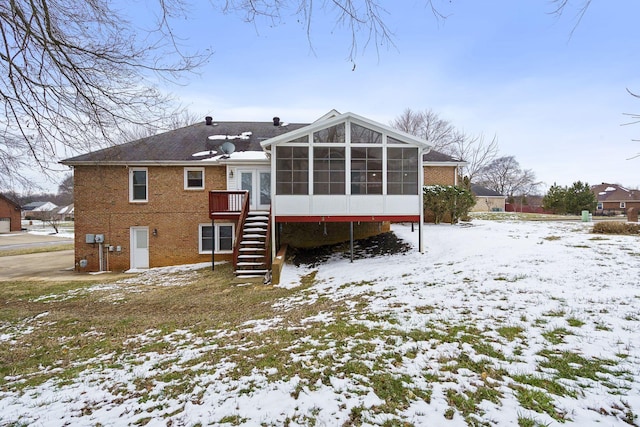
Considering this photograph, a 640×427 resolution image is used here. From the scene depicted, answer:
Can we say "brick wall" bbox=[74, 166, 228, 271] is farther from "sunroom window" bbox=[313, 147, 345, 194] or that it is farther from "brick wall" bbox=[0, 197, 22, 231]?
"brick wall" bbox=[0, 197, 22, 231]

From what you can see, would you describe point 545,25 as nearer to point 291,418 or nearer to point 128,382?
point 291,418

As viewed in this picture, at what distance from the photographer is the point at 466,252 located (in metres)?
9.88

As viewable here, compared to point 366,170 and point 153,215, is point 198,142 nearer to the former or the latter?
point 153,215

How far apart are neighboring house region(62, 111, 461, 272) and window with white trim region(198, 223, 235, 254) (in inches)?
1.8

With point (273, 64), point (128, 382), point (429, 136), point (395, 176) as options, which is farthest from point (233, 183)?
point (429, 136)

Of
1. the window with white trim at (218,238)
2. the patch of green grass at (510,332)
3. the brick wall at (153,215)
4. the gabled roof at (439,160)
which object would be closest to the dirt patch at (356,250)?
the window with white trim at (218,238)

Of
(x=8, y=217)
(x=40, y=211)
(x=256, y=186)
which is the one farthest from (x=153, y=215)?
(x=40, y=211)

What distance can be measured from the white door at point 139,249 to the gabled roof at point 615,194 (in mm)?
68677

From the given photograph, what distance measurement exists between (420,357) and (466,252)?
6950mm

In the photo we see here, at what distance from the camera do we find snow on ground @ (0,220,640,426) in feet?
9.53

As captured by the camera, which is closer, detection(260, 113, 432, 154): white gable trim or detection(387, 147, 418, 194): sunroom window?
detection(260, 113, 432, 154): white gable trim

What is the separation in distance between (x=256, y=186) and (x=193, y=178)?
2922 mm

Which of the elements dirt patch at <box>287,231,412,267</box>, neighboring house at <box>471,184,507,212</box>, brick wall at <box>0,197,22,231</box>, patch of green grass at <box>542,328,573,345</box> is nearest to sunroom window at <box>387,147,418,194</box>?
dirt patch at <box>287,231,412,267</box>

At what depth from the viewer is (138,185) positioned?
539 inches
